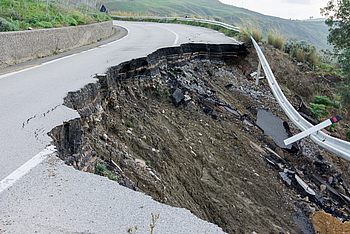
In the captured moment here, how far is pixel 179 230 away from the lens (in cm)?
381

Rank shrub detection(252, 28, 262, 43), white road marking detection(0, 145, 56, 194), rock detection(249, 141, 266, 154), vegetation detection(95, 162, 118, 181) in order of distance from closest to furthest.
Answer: white road marking detection(0, 145, 56, 194) < vegetation detection(95, 162, 118, 181) < rock detection(249, 141, 266, 154) < shrub detection(252, 28, 262, 43)

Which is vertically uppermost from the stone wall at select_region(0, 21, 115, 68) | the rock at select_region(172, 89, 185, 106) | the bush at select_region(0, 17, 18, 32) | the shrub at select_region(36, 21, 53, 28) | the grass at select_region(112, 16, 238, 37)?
the bush at select_region(0, 17, 18, 32)

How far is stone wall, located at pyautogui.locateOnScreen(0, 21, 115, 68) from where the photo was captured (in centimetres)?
1218

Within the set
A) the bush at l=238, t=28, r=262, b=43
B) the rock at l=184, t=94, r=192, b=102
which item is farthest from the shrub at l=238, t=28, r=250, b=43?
the rock at l=184, t=94, r=192, b=102

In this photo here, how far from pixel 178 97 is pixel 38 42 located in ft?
16.6

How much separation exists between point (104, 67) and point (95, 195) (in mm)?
7355

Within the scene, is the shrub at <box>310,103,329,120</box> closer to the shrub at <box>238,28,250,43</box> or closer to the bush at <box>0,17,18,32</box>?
the shrub at <box>238,28,250,43</box>

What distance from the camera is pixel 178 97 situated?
39.7 ft

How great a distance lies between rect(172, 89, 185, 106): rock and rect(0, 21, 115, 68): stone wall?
4593 millimetres

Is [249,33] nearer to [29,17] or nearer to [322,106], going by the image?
[322,106]

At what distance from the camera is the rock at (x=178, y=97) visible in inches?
470

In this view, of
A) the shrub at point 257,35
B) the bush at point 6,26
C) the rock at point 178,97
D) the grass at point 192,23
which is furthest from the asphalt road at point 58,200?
the grass at point 192,23

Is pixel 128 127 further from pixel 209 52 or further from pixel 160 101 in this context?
pixel 209 52

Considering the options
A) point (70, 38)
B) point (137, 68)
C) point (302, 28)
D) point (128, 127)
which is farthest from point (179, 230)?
Answer: point (302, 28)
